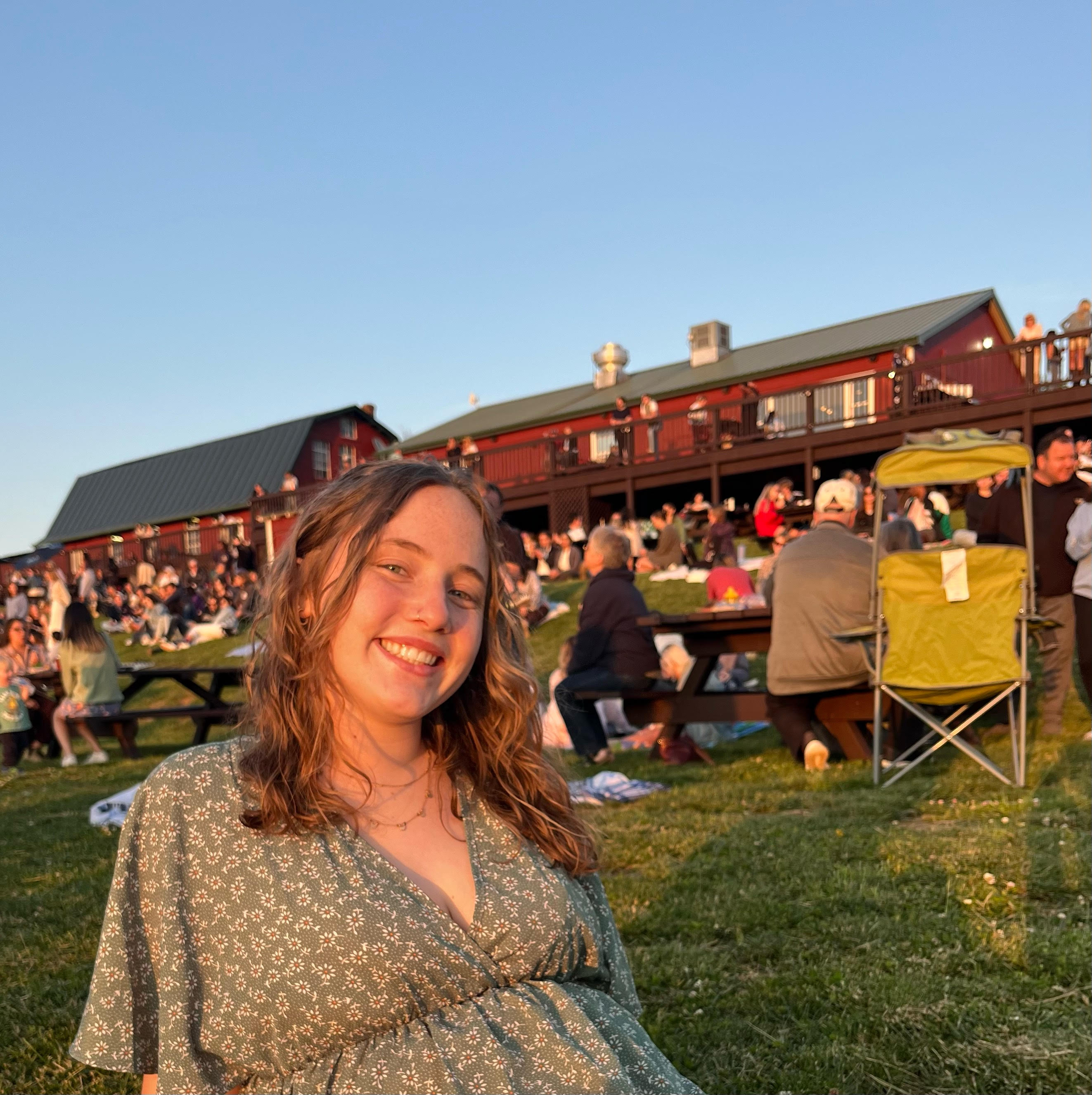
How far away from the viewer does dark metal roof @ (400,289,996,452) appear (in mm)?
28078

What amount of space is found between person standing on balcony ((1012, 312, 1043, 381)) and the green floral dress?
20107 mm

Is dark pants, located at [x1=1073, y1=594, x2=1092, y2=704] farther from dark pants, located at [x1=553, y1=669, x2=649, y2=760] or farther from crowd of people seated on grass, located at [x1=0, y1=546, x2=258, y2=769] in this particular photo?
crowd of people seated on grass, located at [x1=0, y1=546, x2=258, y2=769]

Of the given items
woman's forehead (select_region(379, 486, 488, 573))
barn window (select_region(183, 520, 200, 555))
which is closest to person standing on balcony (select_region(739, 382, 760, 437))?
barn window (select_region(183, 520, 200, 555))

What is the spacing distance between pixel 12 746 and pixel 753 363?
80.1 ft

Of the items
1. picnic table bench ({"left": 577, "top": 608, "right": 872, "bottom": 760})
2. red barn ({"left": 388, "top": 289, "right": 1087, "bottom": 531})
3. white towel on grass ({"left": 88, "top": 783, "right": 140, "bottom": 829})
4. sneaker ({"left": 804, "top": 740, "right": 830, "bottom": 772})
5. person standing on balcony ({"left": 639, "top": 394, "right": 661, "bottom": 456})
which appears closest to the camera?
white towel on grass ({"left": 88, "top": 783, "right": 140, "bottom": 829})

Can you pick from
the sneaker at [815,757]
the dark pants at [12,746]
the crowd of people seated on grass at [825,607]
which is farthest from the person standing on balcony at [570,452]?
the sneaker at [815,757]

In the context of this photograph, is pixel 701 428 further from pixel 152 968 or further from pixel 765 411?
pixel 152 968

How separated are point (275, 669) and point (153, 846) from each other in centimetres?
35

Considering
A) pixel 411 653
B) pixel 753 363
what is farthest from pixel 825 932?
pixel 753 363

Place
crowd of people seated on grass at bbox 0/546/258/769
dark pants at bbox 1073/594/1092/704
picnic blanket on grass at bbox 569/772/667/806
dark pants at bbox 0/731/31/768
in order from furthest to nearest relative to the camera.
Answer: crowd of people seated on grass at bbox 0/546/258/769
dark pants at bbox 0/731/31/768
dark pants at bbox 1073/594/1092/704
picnic blanket on grass at bbox 569/772/667/806

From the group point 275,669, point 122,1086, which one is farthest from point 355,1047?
point 122,1086

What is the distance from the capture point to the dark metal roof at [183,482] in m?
46.2

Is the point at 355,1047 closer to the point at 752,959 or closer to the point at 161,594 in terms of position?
the point at 752,959

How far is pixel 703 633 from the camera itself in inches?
318
